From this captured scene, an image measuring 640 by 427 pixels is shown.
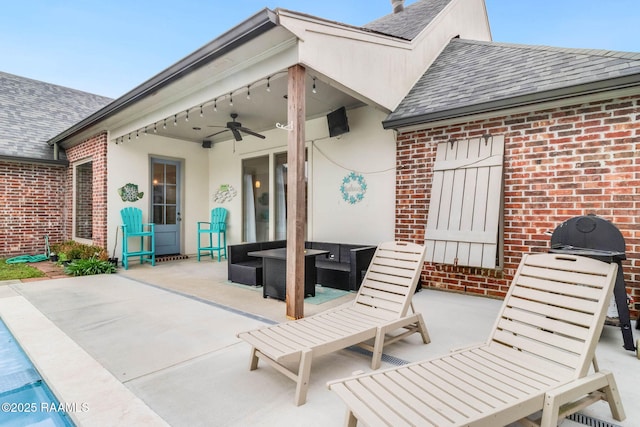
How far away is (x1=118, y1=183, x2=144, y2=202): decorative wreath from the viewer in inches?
279

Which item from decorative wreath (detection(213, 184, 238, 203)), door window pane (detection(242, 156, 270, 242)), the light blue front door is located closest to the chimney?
door window pane (detection(242, 156, 270, 242))

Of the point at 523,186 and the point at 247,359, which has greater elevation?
the point at 523,186

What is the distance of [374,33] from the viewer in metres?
4.46

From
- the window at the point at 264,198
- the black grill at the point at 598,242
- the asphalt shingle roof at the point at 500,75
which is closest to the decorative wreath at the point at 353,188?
the asphalt shingle roof at the point at 500,75

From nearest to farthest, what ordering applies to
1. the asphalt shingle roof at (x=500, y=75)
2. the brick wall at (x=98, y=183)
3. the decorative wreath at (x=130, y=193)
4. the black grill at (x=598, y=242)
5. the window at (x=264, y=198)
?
the black grill at (x=598, y=242) < the asphalt shingle roof at (x=500, y=75) < the brick wall at (x=98, y=183) < the decorative wreath at (x=130, y=193) < the window at (x=264, y=198)

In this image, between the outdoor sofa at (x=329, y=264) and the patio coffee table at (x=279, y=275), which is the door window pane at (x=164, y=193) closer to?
the outdoor sofa at (x=329, y=264)

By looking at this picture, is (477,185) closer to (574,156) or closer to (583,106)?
(574,156)

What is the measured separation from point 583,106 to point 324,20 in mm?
3066

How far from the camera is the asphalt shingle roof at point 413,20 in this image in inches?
235

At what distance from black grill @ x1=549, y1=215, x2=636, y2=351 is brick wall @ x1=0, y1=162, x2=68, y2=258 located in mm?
10225

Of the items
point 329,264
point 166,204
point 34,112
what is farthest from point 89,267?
point 34,112

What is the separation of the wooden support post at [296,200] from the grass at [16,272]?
503cm

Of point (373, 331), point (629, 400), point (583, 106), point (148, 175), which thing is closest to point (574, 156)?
point (583, 106)

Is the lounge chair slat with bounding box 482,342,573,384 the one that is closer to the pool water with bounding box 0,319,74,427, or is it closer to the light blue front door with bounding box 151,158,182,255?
the pool water with bounding box 0,319,74,427
